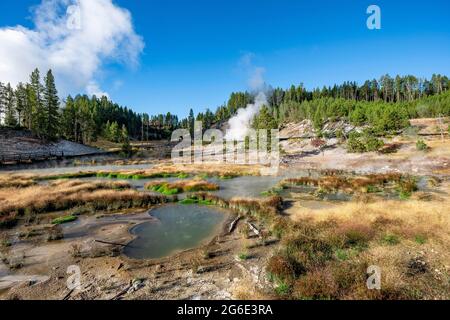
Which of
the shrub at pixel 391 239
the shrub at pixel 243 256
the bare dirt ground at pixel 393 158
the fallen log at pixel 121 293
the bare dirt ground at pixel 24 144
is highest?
the bare dirt ground at pixel 24 144

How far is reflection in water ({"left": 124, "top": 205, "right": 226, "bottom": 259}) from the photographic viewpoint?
15.0 metres

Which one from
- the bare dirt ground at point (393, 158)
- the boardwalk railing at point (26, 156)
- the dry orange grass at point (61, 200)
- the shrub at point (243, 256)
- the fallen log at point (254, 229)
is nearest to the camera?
the shrub at point (243, 256)

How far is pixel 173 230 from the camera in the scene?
1839cm

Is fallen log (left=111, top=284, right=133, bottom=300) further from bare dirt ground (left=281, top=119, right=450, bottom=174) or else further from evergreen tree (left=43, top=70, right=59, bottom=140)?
evergreen tree (left=43, top=70, right=59, bottom=140)

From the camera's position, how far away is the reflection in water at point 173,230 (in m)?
15.0

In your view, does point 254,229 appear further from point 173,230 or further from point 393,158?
point 393,158

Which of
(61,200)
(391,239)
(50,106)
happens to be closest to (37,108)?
(50,106)

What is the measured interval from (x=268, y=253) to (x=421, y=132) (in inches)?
3602

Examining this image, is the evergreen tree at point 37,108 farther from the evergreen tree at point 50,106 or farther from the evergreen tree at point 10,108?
the evergreen tree at point 10,108

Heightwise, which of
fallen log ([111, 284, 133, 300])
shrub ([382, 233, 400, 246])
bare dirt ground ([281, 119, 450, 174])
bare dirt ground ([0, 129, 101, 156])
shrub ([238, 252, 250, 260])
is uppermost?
Answer: bare dirt ground ([0, 129, 101, 156])

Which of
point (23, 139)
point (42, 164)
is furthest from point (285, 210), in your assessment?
point (23, 139)

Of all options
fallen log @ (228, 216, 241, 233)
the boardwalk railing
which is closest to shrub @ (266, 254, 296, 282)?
fallen log @ (228, 216, 241, 233)
